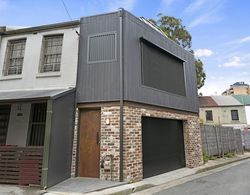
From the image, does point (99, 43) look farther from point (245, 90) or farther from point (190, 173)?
point (245, 90)

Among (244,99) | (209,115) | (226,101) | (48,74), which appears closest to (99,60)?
(48,74)

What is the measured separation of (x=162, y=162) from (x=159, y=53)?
15.3 feet

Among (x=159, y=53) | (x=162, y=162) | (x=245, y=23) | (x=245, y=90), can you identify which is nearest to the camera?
(x=162, y=162)

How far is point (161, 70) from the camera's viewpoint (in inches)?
369

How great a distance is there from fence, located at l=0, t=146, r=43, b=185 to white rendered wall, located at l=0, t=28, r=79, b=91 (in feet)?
8.65

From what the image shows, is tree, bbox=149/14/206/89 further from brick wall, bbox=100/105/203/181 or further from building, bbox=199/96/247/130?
brick wall, bbox=100/105/203/181

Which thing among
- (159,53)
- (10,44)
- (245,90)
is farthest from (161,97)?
(245,90)

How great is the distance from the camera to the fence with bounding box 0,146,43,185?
6051 mm

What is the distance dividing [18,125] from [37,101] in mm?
2381

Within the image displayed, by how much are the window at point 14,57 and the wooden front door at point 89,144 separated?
371 cm

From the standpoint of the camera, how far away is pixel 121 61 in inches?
295

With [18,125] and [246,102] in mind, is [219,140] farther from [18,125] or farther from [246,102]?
[246,102]

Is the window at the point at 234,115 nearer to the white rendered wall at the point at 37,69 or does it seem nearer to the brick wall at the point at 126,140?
the brick wall at the point at 126,140

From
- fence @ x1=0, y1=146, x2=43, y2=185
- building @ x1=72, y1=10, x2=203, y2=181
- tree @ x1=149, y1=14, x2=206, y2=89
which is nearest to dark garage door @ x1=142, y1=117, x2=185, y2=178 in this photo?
building @ x1=72, y1=10, x2=203, y2=181
